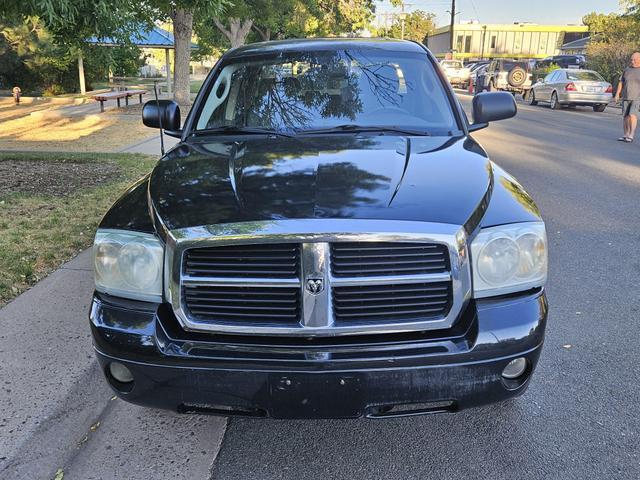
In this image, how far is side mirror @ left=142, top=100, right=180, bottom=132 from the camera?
402 centimetres

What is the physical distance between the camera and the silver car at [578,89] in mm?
19891

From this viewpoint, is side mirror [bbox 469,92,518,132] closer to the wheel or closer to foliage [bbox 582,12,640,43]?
foliage [bbox 582,12,640,43]

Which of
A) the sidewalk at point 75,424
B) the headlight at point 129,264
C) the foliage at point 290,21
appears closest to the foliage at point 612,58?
the foliage at point 290,21

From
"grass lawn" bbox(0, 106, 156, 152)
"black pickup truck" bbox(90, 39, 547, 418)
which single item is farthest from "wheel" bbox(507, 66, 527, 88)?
"black pickup truck" bbox(90, 39, 547, 418)

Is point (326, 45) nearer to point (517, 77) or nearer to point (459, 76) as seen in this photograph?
point (517, 77)

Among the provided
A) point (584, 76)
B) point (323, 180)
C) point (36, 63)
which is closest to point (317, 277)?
point (323, 180)

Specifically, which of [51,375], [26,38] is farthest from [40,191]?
[26,38]

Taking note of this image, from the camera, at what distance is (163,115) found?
4039 millimetres

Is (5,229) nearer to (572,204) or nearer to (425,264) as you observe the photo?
(425,264)

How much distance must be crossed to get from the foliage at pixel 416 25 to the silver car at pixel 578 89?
63846 mm

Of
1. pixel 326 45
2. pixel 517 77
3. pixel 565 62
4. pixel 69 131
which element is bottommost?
pixel 69 131

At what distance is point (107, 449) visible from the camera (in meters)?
2.74

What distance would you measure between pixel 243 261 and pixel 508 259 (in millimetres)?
1075

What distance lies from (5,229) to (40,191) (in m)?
1.87
